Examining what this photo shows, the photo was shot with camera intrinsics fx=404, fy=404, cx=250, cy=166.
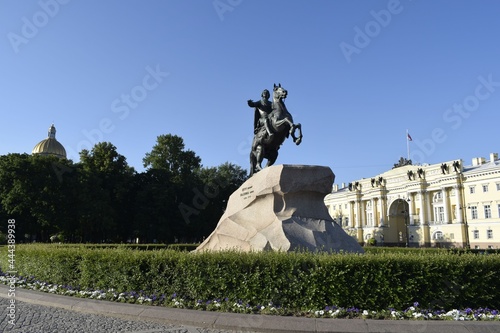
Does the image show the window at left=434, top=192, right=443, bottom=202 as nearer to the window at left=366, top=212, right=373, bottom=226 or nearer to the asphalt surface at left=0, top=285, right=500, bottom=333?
the window at left=366, top=212, right=373, bottom=226

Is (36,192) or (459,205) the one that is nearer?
(36,192)

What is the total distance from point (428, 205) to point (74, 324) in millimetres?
81707

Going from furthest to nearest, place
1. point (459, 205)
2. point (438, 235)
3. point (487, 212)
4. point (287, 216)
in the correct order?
1. point (438, 235)
2. point (459, 205)
3. point (487, 212)
4. point (287, 216)

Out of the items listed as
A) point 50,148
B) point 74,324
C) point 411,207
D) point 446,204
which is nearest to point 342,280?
point 74,324

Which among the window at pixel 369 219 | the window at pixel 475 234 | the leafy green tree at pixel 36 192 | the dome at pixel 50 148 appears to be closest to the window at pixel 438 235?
the window at pixel 475 234

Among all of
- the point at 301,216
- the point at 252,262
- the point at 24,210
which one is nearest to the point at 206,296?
the point at 252,262

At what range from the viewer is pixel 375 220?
91.1 m

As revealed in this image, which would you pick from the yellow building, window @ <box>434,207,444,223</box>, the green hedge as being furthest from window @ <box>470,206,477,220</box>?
the green hedge

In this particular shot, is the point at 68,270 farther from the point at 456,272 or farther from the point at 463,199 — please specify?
the point at 463,199

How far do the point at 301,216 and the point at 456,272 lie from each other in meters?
5.39

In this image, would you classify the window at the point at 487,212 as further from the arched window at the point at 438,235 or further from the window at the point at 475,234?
the arched window at the point at 438,235

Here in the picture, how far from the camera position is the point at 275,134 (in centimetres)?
1531

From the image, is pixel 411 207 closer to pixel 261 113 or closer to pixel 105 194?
pixel 105 194

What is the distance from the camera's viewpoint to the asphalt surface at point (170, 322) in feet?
22.9
